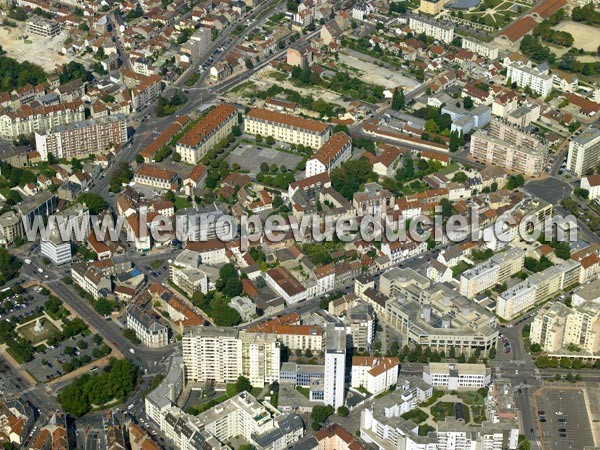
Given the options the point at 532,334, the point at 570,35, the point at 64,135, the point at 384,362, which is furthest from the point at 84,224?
the point at 570,35

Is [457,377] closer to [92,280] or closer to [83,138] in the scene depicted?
[92,280]

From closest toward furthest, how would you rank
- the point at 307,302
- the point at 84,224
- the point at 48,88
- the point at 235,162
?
the point at 307,302
the point at 84,224
the point at 235,162
the point at 48,88

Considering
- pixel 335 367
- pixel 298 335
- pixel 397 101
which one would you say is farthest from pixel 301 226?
pixel 397 101

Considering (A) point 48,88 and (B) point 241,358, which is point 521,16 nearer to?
(A) point 48,88

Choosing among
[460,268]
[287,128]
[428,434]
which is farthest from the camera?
[287,128]

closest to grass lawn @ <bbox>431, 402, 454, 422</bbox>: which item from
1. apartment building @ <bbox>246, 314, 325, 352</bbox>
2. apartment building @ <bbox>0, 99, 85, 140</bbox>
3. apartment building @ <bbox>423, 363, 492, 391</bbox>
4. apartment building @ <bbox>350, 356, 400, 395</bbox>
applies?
apartment building @ <bbox>423, 363, 492, 391</bbox>

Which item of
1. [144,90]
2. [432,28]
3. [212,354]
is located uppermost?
[432,28]
